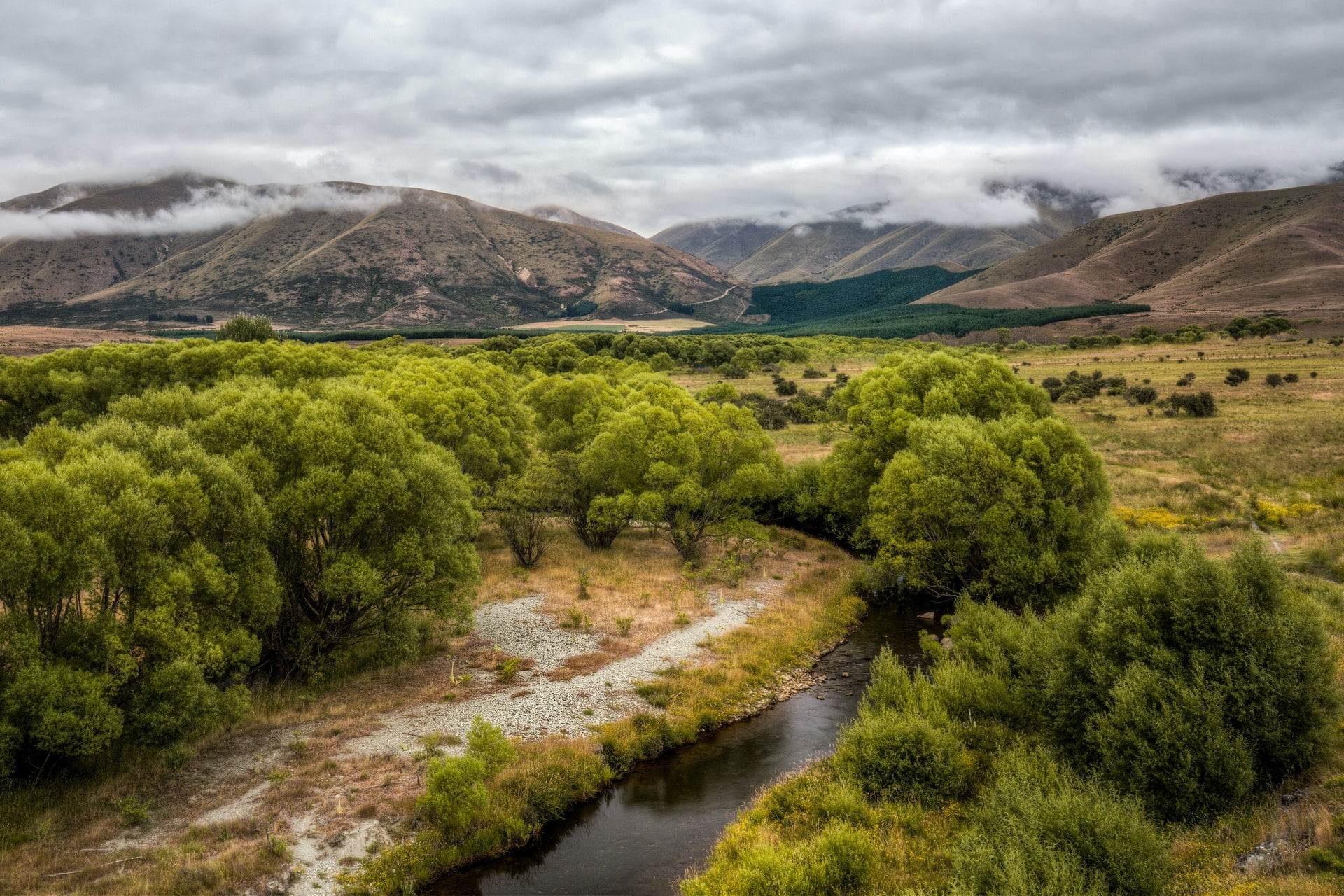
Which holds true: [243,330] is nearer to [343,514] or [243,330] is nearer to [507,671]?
[343,514]

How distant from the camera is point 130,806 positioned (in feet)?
66.3

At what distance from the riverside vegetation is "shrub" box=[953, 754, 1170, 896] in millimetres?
77

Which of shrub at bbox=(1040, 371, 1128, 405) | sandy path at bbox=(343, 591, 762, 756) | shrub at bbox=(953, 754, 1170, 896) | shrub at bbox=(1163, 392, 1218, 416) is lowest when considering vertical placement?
sandy path at bbox=(343, 591, 762, 756)

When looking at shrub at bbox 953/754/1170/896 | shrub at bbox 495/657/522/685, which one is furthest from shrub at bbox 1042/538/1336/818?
shrub at bbox 495/657/522/685

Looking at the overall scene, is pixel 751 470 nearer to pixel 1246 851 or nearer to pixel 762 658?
pixel 762 658

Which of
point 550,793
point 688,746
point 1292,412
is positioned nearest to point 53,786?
point 550,793

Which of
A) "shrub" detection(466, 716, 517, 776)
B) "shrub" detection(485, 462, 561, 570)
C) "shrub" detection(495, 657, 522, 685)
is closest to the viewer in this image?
"shrub" detection(466, 716, 517, 776)

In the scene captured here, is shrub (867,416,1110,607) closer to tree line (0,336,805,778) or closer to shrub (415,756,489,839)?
tree line (0,336,805,778)

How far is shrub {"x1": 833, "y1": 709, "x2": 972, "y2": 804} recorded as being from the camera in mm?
21609

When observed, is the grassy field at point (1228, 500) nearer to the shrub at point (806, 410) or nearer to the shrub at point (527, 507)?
the shrub at point (806, 410)

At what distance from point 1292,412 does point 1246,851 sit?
7517 centimetres

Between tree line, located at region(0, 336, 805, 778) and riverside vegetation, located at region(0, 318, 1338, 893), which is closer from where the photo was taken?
riverside vegetation, located at region(0, 318, 1338, 893)

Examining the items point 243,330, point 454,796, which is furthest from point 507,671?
point 243,330

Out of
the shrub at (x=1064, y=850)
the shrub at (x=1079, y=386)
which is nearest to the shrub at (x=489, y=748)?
the shrub at (x=1064, y=850)
